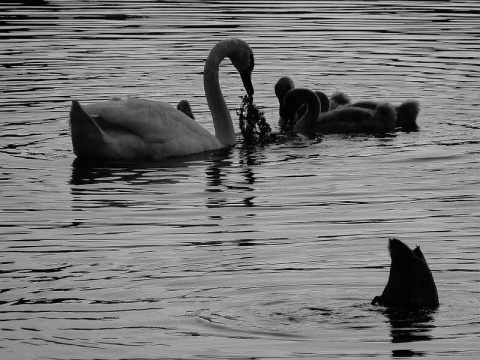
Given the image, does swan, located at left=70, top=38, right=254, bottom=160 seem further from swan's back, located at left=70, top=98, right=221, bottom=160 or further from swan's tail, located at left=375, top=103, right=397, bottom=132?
swan's tail, located at left=375, top=103, right=397, bottom=132

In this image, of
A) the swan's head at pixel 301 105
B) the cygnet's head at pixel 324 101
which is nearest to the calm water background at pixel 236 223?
the swan's head at pixel 301 105

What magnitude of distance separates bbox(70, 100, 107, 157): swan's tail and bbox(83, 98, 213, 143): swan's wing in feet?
0.51

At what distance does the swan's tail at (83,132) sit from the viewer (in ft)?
43.7

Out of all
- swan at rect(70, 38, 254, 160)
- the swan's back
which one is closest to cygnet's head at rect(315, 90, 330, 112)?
swan at rect(70, 38, 254, 160)

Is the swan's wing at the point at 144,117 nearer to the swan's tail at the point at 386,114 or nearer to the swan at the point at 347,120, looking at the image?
A: the swan at the point at 347,120

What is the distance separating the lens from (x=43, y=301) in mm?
8477

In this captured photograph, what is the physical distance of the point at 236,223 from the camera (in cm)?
1091

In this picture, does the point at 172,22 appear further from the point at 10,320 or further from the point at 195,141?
the point at 10,320

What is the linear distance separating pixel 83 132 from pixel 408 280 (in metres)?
6.18

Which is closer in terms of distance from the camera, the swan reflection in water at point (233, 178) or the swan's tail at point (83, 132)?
the swan reflection in water at point (233, 178)

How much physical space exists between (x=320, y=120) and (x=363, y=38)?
28.7ft

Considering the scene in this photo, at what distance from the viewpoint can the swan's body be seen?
26.4 feet

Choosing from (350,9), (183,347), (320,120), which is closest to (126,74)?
(320,120)

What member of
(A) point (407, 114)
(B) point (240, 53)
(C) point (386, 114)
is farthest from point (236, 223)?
(A) point (407, 114)
